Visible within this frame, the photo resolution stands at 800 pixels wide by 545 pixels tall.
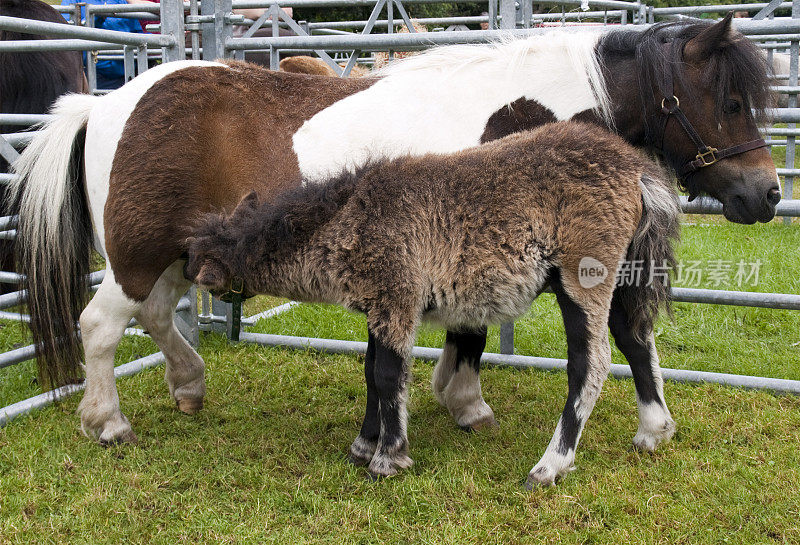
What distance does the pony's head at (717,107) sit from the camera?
3.68 metres

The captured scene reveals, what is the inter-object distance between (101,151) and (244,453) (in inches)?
72.6

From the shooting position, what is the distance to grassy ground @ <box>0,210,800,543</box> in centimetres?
330

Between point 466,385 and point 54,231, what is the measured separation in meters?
2.55

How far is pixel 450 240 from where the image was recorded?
3559 mm

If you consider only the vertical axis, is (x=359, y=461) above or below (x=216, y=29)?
below

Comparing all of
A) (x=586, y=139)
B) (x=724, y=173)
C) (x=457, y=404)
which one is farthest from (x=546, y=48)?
(x=457, y=404)

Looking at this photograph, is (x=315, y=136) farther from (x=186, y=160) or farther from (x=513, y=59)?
(x=513, y=59)

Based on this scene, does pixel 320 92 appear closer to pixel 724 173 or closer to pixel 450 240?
pixel 450 240

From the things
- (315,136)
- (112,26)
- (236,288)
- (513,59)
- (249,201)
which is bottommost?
(236,288)

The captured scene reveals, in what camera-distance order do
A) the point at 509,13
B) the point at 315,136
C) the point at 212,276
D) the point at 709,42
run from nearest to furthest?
the point at 212,276 < the point at 709,42 < the point at 315,136 < the point at 509,13

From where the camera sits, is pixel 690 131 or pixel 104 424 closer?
pixel 690 131

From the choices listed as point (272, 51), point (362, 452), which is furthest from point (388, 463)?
point (272, 51)

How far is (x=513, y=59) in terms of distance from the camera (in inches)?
158

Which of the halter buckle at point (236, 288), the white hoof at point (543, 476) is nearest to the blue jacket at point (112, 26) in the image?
the halter buckle at point (236, 288)
